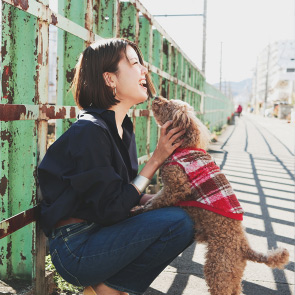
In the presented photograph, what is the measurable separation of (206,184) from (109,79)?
0.78 m

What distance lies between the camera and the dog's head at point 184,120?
8.09ft

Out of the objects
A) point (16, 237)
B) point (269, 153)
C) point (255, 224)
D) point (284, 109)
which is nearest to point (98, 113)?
point (16, 237)

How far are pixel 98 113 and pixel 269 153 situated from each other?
11.0m

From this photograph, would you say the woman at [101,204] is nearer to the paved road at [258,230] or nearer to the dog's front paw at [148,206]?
the dog's front paw at [148,206]

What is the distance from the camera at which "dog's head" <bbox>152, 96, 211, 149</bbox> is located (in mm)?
2465

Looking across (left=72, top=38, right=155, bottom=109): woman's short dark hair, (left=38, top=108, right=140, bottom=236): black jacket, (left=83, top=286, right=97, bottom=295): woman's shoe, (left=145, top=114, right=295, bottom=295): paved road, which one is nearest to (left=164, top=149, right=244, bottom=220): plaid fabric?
(left=38, top=108, right=140, bottom=236): black jacket

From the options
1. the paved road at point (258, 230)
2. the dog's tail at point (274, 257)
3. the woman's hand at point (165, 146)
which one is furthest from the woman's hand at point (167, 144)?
the paved road at point (258, 230)

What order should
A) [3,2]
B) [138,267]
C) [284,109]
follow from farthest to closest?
[284,109], [138,267], [3,2]

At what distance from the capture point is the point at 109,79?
232 cm

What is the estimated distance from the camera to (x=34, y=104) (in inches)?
84.4

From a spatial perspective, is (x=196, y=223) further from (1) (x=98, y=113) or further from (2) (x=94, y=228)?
(1) (x=98, y=113)

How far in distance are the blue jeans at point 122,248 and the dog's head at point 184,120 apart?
18.1 inches

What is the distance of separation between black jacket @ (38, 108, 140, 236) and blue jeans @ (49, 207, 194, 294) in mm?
74

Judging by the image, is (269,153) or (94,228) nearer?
(94,228)
